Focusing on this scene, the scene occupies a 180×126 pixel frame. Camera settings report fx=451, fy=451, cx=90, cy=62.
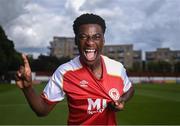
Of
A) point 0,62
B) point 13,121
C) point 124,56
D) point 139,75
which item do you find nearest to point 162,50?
point 124,56

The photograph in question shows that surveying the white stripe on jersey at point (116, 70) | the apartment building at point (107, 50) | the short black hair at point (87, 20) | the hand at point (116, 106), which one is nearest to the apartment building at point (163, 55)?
the apartment building at point (107, 50)

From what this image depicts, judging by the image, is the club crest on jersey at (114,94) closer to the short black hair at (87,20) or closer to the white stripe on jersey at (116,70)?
the white stripe on jersey at (116,70)

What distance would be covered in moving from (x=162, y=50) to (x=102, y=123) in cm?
18704

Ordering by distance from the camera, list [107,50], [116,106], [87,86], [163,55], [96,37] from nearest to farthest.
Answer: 1. [116,106]
2. [87,86]
3. [96,37]
4. [107,50]
5. [163,55]

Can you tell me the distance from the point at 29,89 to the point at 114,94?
82 cm

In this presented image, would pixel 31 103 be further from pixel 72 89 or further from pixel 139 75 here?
pixel 139 75

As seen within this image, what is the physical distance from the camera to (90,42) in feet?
14.0

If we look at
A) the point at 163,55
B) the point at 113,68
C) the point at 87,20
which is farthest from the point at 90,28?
the point at 163,55

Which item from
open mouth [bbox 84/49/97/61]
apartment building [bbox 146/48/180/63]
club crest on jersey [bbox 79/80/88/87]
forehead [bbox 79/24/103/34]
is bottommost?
apartment building [bbox 146/48/180/63]

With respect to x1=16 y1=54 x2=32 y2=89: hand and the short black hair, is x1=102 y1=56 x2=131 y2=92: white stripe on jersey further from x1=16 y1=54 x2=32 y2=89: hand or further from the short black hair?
x1=16 y1=54 x2=32 y2=89: hand

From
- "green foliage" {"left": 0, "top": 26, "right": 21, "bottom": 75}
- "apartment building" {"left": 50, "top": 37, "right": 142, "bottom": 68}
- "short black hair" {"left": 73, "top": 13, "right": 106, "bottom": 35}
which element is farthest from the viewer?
"apartment building" {"left": 50, "top": 37, "right": 142, "bottom": 68}

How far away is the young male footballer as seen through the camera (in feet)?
13.6

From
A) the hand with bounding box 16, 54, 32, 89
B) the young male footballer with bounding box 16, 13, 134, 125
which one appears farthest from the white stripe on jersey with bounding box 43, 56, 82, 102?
the hand with bounding box 16, 54, 32, 89

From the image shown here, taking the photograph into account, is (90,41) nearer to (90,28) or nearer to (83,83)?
(90,28)
